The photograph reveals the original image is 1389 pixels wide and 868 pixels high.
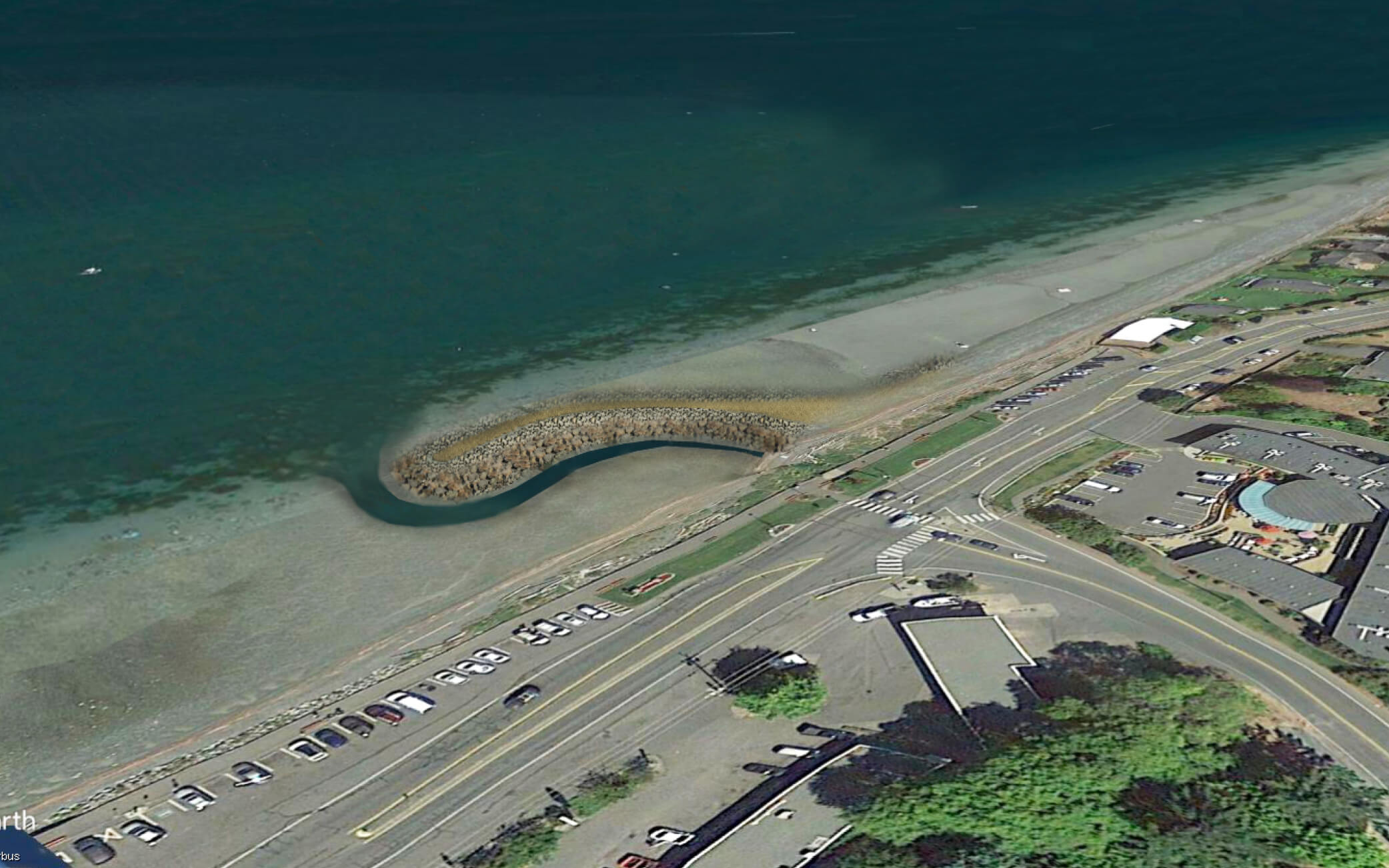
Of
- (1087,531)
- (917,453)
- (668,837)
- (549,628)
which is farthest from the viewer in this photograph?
(917,453)

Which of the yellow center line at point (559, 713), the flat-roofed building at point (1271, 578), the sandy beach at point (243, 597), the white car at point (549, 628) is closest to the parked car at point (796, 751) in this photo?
the yellow center line at point (559, 713)

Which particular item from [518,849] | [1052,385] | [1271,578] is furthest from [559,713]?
[1052,385]

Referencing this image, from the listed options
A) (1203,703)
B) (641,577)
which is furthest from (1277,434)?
(641,577)

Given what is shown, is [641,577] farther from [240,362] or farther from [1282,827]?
[240,362]

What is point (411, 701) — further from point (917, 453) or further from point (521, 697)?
point (917, 453)

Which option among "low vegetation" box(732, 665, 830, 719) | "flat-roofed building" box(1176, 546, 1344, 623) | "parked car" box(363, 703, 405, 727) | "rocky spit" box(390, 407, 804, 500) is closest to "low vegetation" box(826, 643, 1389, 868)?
"low vegetation" box(732, 665, 830, 719)

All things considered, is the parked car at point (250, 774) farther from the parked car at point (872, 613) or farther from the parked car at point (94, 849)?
the parked car at point (872, 613)
